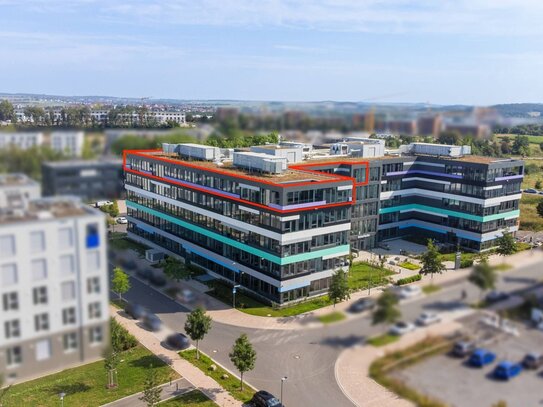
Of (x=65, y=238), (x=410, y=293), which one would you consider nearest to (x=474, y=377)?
(x=410, y=293)

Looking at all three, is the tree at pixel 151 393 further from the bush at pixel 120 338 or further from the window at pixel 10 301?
the window at pixel 10 301

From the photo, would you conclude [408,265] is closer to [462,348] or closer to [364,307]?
[462,348]

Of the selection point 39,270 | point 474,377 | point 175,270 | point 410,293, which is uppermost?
point 39,270

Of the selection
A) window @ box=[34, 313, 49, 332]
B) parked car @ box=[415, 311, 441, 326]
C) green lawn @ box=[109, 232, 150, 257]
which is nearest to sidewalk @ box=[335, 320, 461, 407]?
parked car @ box=[415, 311, 441, 326]

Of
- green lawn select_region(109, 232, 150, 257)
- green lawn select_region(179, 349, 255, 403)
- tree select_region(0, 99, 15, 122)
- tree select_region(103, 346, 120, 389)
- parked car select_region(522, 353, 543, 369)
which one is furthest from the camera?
green lawn select_region(179, 349, 255, 403)

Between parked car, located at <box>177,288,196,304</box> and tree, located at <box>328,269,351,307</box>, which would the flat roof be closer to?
tree, located at <box>328,269,351,307</box>
